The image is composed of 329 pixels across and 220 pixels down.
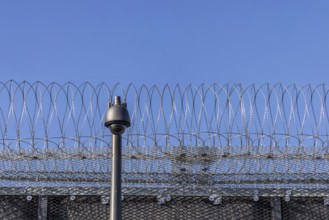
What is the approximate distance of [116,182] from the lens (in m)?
6.95

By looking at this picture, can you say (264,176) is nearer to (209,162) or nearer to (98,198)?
(209,162)

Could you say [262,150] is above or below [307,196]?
above

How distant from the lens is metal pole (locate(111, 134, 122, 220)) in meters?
6.86

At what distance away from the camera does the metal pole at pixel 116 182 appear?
22.5ft

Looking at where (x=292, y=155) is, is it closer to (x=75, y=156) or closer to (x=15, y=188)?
(x=75, y=156)

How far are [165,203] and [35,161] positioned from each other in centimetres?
193

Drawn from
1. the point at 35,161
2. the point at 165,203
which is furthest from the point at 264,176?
the point at 35,161

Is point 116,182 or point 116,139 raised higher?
point 116,139

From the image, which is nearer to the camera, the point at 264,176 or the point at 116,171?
the point at 116,171

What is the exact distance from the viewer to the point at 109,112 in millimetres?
7055

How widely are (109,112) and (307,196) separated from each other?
3829 mm

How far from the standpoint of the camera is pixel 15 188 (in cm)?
991

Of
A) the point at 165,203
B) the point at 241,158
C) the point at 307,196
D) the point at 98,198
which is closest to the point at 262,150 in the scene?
the point at 241,158

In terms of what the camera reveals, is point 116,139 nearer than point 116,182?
No
